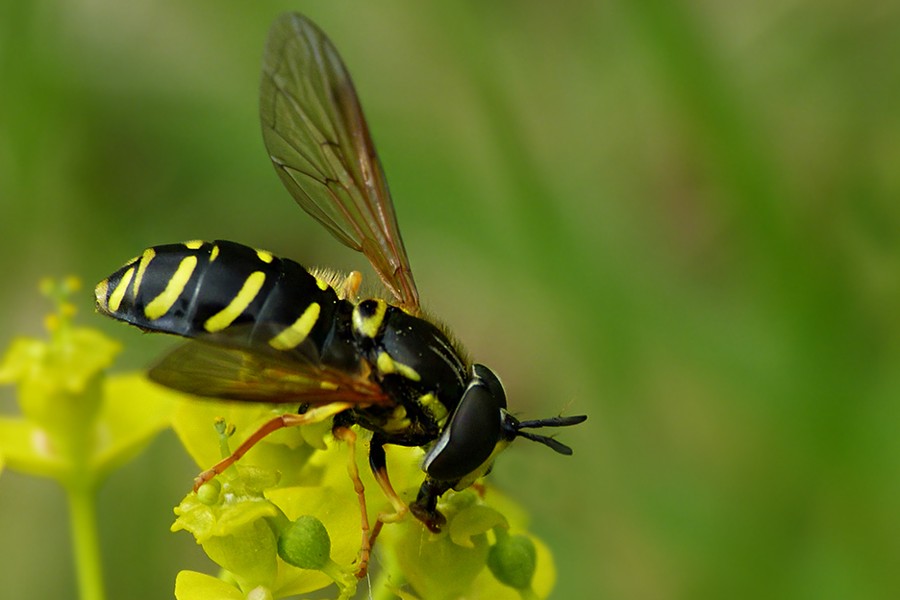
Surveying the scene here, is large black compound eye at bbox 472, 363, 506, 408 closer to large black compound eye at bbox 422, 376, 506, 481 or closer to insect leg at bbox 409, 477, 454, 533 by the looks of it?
large black compound eye at bbox 422, 376, 506, 481

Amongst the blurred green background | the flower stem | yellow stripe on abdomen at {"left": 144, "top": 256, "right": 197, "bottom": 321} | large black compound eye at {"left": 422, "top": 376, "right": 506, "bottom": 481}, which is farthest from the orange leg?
the blurred green background

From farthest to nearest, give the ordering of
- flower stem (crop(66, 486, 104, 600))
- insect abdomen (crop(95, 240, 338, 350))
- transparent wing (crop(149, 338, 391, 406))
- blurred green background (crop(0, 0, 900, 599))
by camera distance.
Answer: blurred green background (crop(0, 0, 900, 599))
flower stem (crop(66, 486, 104, 600))
insect abdomen (crop(95, 240, 338, 350))
transparent wing (crop(149, 338, 391, 406))

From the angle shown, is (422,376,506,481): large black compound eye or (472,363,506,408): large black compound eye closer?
(422,376,506,481): large black compound eye

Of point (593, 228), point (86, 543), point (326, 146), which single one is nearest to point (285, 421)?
point (86, 543)

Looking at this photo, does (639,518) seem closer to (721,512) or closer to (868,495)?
(721,512)

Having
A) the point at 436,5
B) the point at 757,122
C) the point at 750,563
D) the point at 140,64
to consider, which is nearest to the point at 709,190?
the point at 757,122

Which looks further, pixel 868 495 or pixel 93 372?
pixel 868 495

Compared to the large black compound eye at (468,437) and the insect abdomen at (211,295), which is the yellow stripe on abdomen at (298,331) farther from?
the large black compound eye at (468,437)
